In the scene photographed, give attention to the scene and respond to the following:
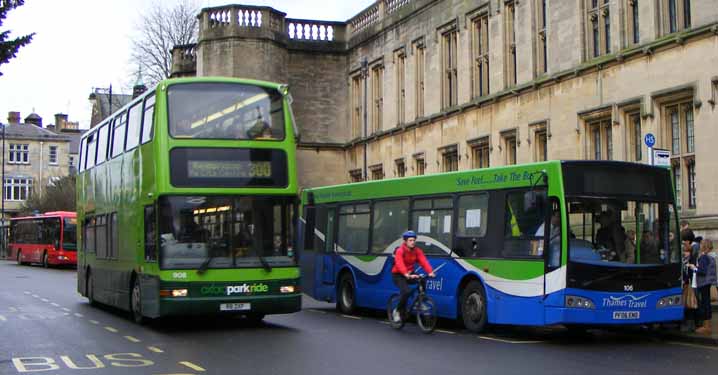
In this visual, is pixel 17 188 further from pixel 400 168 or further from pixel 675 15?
pixel 675 15

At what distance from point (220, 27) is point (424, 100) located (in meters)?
10.4

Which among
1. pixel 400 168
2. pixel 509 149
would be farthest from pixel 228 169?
pixel 400 168

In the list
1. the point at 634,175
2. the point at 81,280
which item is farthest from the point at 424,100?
the point at 634,175

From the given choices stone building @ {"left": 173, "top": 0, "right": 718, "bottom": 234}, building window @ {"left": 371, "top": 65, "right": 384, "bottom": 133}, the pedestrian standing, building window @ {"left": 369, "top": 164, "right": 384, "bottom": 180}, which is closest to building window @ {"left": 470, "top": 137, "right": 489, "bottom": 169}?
stone building @ {"left": 173, "top": 0, "right": 718, "bottom": 234}

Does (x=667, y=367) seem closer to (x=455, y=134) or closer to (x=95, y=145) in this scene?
(x=95, y=145)

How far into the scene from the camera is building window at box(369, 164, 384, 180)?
1564 inches

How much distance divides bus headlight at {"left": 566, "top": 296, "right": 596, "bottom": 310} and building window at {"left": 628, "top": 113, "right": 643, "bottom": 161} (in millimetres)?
10468

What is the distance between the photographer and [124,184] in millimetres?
18797

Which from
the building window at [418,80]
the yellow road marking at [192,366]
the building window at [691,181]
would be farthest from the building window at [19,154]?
the yellow road marking at [192,366]

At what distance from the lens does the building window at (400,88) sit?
125ft

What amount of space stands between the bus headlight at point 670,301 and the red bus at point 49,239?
41304 mm

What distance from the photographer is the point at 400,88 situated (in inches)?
1505

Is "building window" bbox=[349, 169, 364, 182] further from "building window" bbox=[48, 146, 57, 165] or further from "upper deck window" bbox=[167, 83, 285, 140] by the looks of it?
"building window" bbox=[48, 146, 57, 165]

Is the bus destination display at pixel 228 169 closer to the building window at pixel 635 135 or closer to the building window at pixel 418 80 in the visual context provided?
the building window at pixel 635 135
